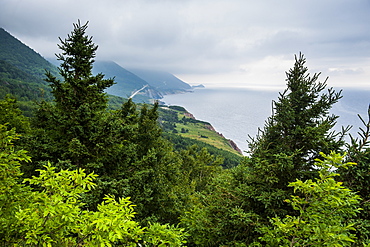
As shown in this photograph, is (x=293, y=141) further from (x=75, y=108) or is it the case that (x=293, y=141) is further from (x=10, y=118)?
(x=10, y=118)

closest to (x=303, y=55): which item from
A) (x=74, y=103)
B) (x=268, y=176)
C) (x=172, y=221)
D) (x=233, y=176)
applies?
(x=268, y=176)

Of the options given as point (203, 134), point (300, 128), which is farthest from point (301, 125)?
point (203, 134)

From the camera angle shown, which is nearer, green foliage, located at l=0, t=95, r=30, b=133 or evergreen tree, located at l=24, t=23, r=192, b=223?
evergreen tree, located at l=24, t=23, r=192, b=223

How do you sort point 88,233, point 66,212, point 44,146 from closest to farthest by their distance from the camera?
point 66,212, point 88,233, point 44,146

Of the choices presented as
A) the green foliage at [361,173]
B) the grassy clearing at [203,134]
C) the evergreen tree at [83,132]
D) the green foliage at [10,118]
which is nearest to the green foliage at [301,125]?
the green foliage at [361,173]

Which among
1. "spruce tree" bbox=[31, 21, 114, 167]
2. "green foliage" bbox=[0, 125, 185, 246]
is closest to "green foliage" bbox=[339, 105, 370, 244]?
"green foliage" bbox=[0, 125, 185, 246]

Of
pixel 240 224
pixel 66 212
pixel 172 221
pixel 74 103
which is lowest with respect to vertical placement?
pixel 172 221

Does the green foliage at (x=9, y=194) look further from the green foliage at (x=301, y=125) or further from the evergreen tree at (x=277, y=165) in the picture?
the green foliage at (x=301, y=125)

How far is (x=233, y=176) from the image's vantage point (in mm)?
9234

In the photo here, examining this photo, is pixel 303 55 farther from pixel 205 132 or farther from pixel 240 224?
pixel 205 132

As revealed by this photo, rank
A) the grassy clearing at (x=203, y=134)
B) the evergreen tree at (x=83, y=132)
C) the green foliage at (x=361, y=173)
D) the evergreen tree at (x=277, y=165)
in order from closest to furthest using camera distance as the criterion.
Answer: the green foliage at (x=361, y=173) → the evergreen tree at (x=277, y=165) → the evergreen tree at (x=83, y=132) → the grassy clearing at (x=203, y=134)

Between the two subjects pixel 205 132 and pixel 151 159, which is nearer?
pixel 151 159

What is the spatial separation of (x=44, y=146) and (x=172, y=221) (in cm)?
1031

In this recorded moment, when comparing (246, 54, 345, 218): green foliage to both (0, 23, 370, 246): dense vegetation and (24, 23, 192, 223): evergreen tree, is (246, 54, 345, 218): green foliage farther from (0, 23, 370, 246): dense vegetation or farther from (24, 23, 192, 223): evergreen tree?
(24, 23, 192, 223): evergreen tree
